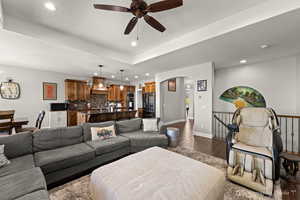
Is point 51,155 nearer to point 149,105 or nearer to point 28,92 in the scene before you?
point 28,92

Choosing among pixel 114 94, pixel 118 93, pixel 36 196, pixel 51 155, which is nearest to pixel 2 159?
pixel 51 155

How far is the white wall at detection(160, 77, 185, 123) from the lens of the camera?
6.55 meters

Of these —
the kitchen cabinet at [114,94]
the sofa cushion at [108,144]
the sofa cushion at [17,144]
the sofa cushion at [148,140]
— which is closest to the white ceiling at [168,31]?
the sofa cushion at [17,144]

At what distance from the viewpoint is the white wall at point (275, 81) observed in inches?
151

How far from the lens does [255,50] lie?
132 inches

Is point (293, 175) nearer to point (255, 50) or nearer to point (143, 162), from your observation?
point (143, 162)

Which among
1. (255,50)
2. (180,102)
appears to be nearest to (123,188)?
(255,50)

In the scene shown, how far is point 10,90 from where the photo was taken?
15.9ft

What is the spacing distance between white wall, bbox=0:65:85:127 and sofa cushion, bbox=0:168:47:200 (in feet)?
16.0

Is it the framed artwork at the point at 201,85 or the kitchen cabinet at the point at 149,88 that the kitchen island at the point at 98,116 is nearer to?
the kitchen cabinet at the point at 149,88

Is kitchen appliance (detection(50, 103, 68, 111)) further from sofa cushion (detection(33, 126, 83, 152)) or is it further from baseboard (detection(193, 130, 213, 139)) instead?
baseboard (detection(193, 130, 213, 139))

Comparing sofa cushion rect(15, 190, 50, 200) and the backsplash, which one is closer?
sofa cushion rect(15, 190, 50, 200)

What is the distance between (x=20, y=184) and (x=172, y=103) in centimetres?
663

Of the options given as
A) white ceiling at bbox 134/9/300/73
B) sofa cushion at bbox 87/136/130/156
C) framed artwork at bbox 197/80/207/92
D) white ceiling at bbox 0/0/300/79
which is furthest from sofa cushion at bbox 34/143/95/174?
framed artwork at bbox 197/80/207/92
